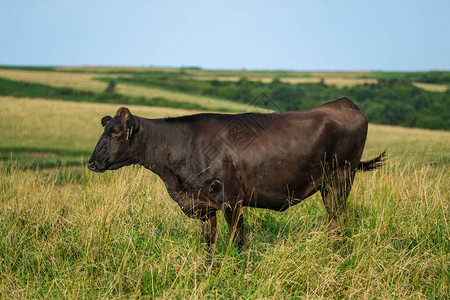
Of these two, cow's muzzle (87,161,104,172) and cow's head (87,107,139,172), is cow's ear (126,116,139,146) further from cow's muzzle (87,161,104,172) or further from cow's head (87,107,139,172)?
cow's muzzle (87,161,104,172)

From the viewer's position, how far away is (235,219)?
6.45 meters

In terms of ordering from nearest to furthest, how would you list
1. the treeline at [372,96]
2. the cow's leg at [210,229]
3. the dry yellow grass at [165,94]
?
the cow's leg at [210,229] < the treeline at [372,96] < the dry yellow grass at [165,94]

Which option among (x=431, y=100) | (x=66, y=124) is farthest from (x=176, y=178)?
(x=431, y=100)

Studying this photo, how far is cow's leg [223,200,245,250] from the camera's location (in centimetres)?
638

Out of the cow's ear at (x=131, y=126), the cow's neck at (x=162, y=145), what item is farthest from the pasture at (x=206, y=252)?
the cow's ear at (x=131, y=126)

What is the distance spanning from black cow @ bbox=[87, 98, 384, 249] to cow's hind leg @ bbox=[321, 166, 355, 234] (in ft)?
0.62

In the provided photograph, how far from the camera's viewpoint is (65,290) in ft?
16.6

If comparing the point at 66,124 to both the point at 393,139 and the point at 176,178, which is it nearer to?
the point at 393,139

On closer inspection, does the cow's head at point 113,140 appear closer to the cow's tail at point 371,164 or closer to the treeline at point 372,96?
the cow's tail at point 371,164

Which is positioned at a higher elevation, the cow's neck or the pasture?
the cow's neck

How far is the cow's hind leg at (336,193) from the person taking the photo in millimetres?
7281

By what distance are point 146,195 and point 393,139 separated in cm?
2374

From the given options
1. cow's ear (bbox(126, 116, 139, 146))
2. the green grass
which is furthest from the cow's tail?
the green grass

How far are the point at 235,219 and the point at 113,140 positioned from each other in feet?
6.18
